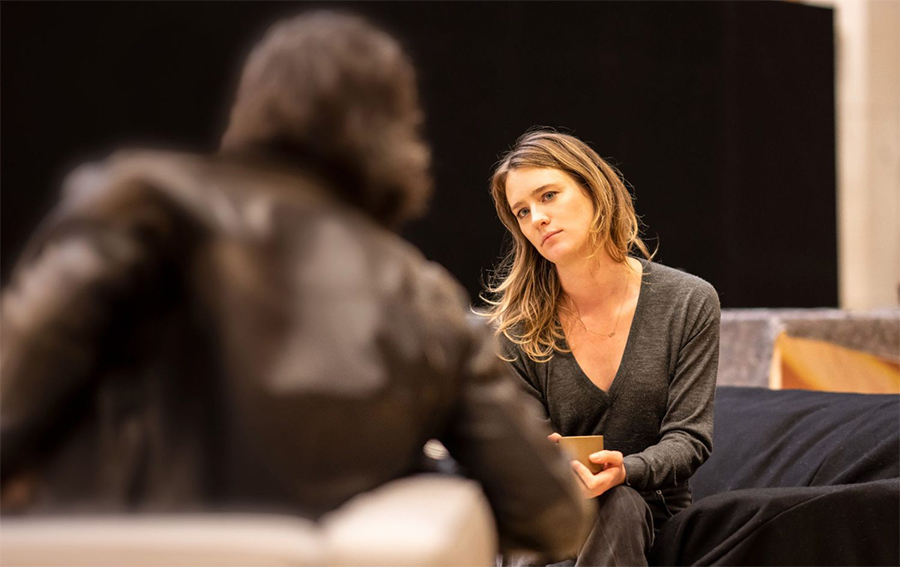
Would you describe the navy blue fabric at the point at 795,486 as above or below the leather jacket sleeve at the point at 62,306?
below

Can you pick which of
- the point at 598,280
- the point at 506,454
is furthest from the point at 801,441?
the point at 506,454

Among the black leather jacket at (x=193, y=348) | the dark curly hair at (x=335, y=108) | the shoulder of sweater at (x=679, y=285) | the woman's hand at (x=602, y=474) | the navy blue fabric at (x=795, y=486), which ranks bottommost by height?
the navy blue fabric at (x=795, y=486)

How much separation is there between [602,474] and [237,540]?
3.82ft

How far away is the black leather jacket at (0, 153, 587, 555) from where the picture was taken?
843 mm

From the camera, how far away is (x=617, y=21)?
6.12 m

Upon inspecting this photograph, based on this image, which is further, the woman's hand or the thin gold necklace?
the thin gold necklace

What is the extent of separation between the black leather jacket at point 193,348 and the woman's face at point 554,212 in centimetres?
126

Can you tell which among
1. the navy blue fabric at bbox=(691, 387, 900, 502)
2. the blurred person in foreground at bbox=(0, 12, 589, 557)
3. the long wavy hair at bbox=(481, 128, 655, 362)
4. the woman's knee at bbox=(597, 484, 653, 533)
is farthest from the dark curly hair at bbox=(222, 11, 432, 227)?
the navy blue fabric at bbox=(691, 387, 900, 502)

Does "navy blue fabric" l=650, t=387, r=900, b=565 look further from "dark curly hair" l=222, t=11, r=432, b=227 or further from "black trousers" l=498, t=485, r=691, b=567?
"dark curly hair" l=222, t=11, r=432, b=227

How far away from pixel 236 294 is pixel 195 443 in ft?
0.47

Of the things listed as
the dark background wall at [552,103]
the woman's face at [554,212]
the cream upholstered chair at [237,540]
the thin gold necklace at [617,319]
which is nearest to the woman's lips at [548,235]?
the woman's face at [554,212]

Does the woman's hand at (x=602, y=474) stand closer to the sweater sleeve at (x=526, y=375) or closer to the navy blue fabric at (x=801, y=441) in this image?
the sweater sleeve at (x=526, y=375)

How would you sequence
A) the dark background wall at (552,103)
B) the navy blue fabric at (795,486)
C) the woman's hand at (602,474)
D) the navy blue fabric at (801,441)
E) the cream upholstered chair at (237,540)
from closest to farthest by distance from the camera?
the cream upholstered chair at (237,540), the woman's hand at (602,474), the navy blue fabric at (795,486), the navy blue fabric at (801,441), the dark background wall at (552,103)

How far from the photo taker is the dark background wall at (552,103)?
16.1ft
